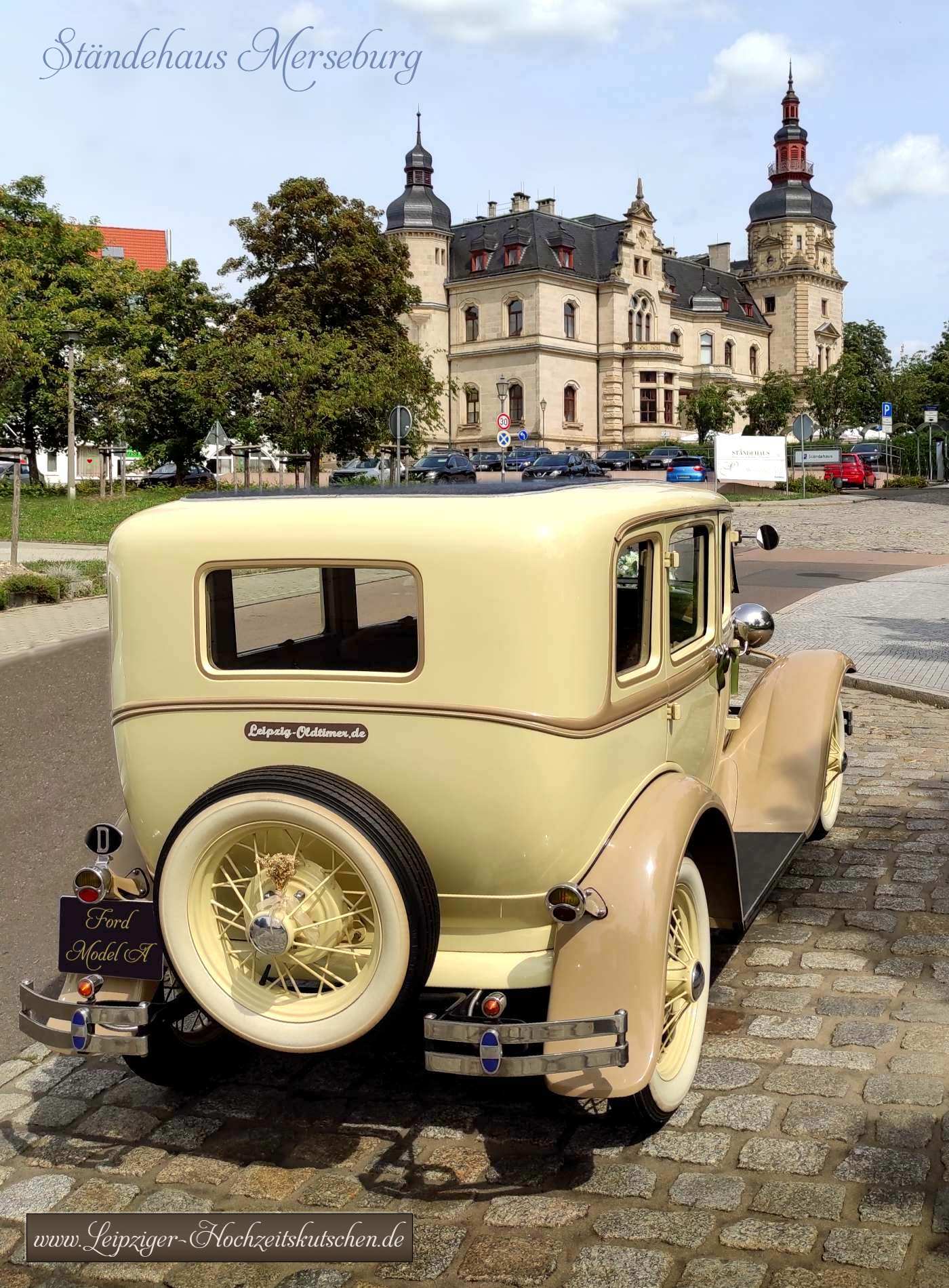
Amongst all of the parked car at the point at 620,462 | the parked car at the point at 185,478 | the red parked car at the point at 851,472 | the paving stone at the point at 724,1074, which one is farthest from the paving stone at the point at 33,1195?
the parked car at the point at 620,462

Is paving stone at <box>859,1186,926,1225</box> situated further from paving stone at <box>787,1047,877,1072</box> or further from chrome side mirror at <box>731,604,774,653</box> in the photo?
chrome side mirror at <box>731,604,774,653</box>

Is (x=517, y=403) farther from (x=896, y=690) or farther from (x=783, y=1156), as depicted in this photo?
(x=783, y=1156)

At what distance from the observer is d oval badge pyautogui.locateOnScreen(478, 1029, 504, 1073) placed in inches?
128

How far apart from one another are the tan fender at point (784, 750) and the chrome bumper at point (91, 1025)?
2.61 metres

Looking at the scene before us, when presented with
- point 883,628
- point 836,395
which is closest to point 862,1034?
point 883,628

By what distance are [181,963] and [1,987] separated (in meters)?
1.77

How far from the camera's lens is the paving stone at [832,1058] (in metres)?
4.07

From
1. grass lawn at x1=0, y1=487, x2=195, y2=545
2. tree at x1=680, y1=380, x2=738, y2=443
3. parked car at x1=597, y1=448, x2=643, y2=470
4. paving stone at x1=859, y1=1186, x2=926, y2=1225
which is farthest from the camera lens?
tree at x1=680, y1=380, x2=738, y2=443

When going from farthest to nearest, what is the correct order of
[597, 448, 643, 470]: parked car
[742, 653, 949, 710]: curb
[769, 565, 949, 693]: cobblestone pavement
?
[597, 448, 643, 470]: parked car
[769, 565, 949, 693]: cobblestone pavement
[742, 653, 949, 710]: curb

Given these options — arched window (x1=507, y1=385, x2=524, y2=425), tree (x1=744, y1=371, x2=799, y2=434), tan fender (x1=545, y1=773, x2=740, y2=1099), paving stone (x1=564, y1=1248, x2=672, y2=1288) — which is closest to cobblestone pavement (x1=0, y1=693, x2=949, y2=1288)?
paving stone (x1=564, y1=1248, x2=672, y2=1288)

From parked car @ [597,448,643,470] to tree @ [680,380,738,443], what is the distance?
13.7 metres

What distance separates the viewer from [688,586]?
461 cm

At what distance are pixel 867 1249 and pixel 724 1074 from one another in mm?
975

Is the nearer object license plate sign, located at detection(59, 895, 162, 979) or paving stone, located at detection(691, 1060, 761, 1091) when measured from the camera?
license plate sign, located at detection(59, 895, 162, 979)
